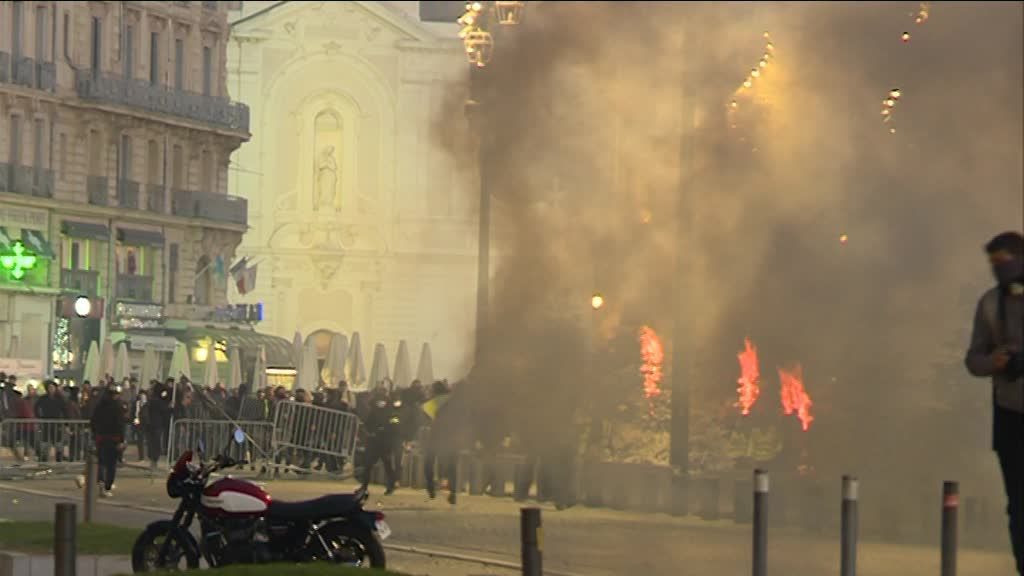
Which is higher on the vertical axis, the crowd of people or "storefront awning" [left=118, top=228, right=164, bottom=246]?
"storefront awning" [left=118, top=228, right=164, bottom=246]

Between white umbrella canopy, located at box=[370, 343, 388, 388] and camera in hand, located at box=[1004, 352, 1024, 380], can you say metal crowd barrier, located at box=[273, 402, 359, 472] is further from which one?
camera in hand, located at box=[1004, 352, 1024, 380]

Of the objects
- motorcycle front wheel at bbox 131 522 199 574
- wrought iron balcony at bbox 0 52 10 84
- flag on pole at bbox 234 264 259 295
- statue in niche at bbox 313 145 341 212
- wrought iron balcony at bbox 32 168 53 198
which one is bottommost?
motorcycle front wheel at bbox 131 522 199 574

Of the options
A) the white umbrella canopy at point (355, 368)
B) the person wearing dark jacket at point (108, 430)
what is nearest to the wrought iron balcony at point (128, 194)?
the white umbrella canopy at point (355, 368)

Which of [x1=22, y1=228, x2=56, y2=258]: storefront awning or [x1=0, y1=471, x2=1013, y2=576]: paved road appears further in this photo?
[x1=22, y1=228, x2=56, y2=258]: storefront awning

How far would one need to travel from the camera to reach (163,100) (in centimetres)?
7119

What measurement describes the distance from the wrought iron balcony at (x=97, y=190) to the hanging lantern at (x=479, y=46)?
33612 millimetres

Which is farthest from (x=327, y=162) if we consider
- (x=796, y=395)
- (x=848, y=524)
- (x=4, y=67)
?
(x=848, y=524)

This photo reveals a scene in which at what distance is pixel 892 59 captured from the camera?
32156 millimetres

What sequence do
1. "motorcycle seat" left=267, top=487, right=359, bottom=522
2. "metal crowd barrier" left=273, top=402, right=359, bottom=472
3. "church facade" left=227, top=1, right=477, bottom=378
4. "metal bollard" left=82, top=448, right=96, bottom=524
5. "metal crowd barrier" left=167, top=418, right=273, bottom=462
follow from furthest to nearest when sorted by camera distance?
"church facade" left=227, top=1, right=477, bottom=378
"metal crowd barrier" left=273, top=402, right=359, bottom=472
"metal crowd barrier" left=167, top=418, right=273, bottom=462
"metal bollard" left=82, top=448, right=96, bottom=524
"motorcycle seat" left=267, top=487, right=359, bottom=522

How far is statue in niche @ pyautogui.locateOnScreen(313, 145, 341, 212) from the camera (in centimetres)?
8231

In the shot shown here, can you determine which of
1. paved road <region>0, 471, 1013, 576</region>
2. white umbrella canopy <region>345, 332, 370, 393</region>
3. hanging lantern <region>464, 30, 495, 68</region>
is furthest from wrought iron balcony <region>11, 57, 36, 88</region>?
paved road <region>0, 471, 1013, 576</region>

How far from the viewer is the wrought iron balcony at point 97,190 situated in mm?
66750

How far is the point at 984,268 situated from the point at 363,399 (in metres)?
14.8

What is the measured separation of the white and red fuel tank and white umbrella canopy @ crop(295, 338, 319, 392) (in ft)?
112
